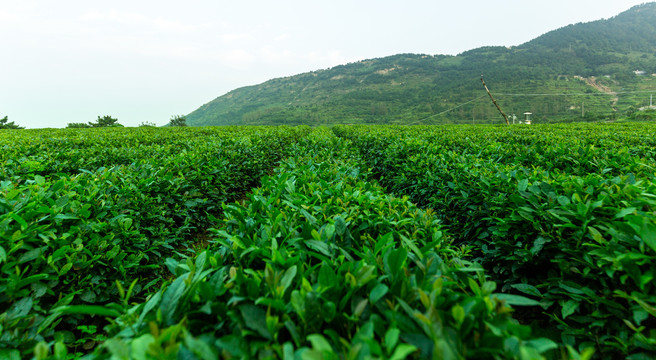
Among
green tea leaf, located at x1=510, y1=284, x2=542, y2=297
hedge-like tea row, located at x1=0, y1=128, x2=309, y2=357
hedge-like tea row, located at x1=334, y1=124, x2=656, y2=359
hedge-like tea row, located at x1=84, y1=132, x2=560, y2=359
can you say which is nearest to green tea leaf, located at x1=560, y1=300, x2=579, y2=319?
hedge-like tea row, located at x1=334, y1=124, x2=656, y2=359

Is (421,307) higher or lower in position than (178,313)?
lower

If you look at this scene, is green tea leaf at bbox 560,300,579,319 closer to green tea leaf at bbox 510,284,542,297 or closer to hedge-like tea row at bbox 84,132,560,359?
green tea leaf at bbox 510,284,542,297

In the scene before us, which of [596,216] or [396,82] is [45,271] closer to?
[596,216]

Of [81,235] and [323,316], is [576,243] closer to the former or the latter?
[323,316]

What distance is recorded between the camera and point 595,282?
170 cm

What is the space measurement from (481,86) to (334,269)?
9000 cm

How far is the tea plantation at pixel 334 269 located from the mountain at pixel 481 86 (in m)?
57.9

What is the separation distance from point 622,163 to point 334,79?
128 meters

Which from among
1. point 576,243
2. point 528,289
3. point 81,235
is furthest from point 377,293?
point 81,235

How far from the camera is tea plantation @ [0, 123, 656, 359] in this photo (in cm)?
81

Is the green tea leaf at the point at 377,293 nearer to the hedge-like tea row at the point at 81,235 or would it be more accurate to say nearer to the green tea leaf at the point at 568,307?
the hedge-like tea row at the point at 81,235

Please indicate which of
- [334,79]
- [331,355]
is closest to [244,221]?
[331,355]

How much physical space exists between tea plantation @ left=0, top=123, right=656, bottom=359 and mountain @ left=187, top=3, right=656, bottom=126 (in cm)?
5794

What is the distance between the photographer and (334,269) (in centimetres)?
118
